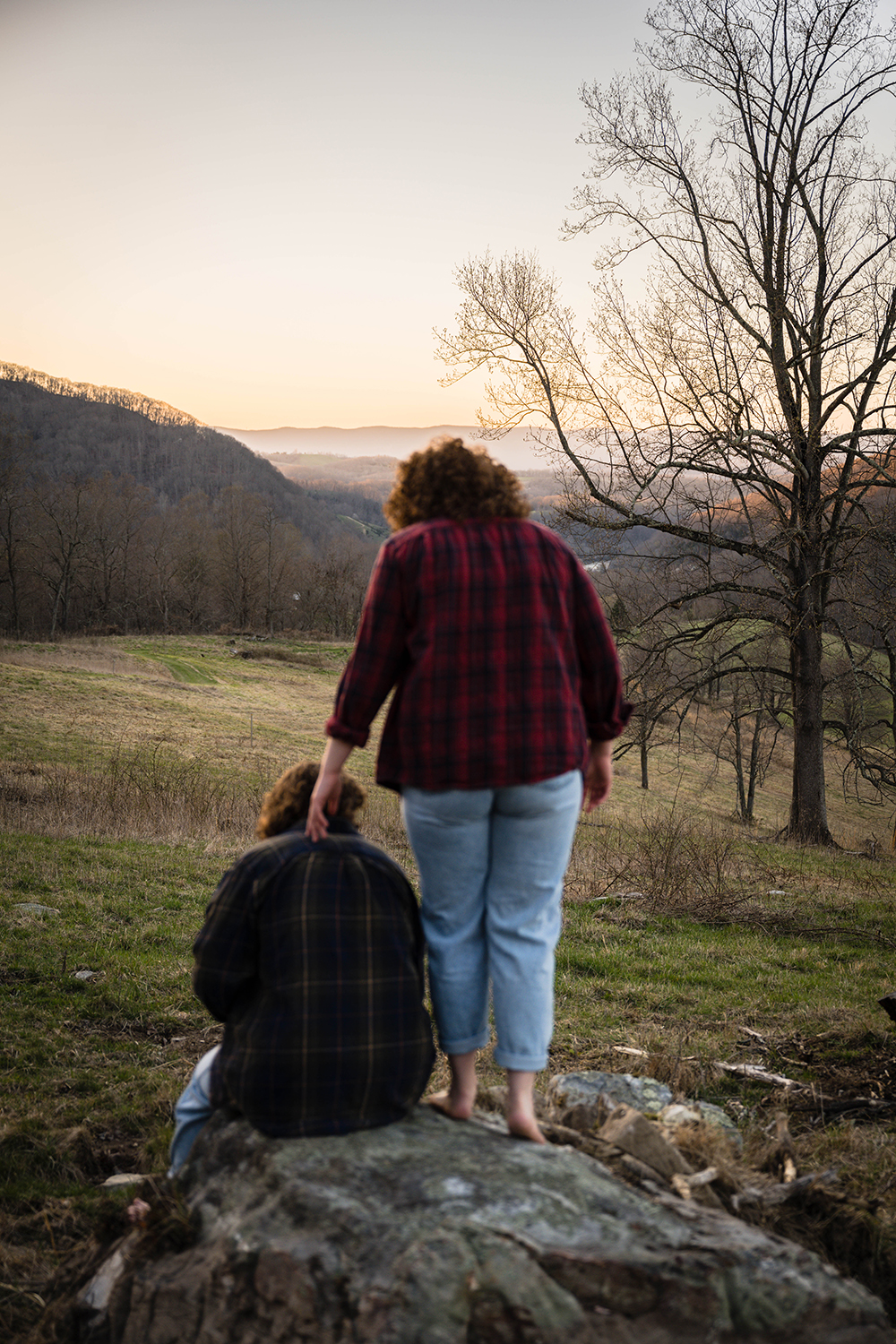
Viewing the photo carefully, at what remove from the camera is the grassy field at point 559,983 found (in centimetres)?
354

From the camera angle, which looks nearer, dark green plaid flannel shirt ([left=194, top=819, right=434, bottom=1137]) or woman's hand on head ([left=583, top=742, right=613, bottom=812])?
dark green plaid flannel shirt ([left=194, top=819, right=434, bottom=1137])

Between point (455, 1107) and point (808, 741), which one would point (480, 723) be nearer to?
point (455, 1107)

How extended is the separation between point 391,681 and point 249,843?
9677mm

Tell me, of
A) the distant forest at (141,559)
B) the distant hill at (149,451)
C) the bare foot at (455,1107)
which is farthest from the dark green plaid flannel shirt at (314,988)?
the distant hill at (149,451)

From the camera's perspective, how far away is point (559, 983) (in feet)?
22.3

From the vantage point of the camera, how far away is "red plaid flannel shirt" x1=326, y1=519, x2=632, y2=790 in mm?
2443

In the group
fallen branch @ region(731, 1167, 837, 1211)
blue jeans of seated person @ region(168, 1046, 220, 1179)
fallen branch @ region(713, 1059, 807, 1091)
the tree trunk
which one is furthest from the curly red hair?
the tree trunk

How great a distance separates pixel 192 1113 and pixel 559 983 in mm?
4553

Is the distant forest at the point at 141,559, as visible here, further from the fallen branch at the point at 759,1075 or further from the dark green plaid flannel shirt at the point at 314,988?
the dark green plaid flannel shirt at the point at 314,988

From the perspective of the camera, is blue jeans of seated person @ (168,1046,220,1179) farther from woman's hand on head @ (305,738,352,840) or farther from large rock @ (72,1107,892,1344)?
woman's hand on head @ (305,738,352,840)

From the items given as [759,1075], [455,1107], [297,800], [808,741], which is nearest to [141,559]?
[808,741]

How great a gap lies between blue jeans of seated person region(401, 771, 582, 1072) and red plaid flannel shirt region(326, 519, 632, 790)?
3.7 inches

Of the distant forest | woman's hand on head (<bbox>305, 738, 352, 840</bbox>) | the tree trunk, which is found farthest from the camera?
the distant forest

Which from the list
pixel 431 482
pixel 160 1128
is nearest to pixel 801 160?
pixel 431 482
